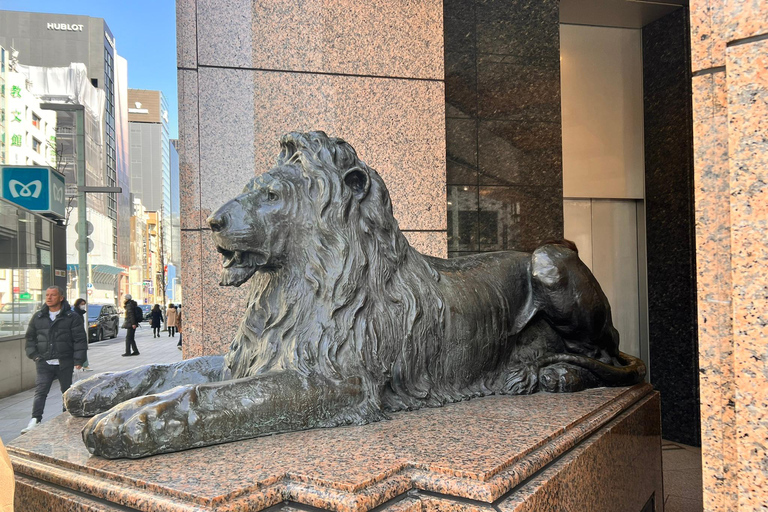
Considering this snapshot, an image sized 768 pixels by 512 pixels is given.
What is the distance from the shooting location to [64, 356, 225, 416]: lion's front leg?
8.47 ft

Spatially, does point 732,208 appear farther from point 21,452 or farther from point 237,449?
point 21,452

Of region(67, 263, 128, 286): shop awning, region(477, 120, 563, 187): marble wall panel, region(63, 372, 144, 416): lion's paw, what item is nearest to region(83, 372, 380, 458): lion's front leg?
region(63, 372, 144, 416): lion's paw

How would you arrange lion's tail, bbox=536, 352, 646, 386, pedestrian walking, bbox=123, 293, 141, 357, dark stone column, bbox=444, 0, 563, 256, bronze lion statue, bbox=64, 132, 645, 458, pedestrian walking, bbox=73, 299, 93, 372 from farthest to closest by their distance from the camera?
pedestrian walking, bbox=123, 293, 141, 357 < pedestrian walking, bbox=73, 299, 93, 372 < dark stone column, bbox=444, 0, 563, 256 < lion's tail, bbox=536, 352, 646, 386 < bronze lion statue, bbox=64, 132, 645, 458

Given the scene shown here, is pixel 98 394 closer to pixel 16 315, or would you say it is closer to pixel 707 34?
pixel 707 34

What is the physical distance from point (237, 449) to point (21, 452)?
0.80 m

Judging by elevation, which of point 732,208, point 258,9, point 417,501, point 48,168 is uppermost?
point 258,9

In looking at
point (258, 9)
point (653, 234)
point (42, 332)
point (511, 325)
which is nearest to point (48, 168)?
point (42, 332)

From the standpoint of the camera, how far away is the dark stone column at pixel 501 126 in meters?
5.68

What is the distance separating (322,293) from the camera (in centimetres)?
258

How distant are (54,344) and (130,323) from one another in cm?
197

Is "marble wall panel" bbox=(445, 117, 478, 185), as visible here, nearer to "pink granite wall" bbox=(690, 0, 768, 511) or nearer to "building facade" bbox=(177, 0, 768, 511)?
"building facade" bbox=(177, 0, 768, 511)

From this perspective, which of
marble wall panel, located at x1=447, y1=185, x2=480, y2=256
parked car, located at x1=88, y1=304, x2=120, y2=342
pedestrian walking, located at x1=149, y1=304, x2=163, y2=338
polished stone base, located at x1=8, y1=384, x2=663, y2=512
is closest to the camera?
polished stone base, located at x1=8, y1=384, x2=663, y2=512

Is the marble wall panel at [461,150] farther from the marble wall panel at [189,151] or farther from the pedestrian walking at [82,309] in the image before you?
the pedestrian walking at [82,309]

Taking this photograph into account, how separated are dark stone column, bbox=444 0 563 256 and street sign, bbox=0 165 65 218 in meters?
3.93
